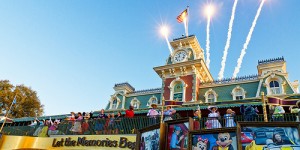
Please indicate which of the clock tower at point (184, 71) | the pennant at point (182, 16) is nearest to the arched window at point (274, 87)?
the clock tower at point (184, 71)

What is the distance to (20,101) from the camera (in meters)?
37.0

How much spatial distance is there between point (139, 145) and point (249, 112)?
5699 mm

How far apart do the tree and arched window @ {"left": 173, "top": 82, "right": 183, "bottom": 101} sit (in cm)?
2502

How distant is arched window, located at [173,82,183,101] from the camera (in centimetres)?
2567

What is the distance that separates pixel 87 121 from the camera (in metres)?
15.5

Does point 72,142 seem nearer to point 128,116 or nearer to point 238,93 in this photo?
point 128,116

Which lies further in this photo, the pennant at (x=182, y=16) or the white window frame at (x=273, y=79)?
the pennant at (x=182, y=16)

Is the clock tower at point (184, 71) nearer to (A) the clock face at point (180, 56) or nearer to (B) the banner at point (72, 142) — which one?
(A) the clock face at point (180, 56)

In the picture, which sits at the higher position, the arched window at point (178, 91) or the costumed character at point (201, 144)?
the arched window at point (178, 91)

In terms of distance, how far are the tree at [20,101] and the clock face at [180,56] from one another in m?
25.3

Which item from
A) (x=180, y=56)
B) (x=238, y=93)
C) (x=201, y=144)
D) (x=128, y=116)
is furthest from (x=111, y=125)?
(x=180, y=56)

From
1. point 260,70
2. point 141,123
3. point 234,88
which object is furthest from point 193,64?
point 141,123

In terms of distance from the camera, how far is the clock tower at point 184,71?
25.2m

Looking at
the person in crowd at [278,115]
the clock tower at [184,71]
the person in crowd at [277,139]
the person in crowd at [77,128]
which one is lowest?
the person in crowd at [277,139]
